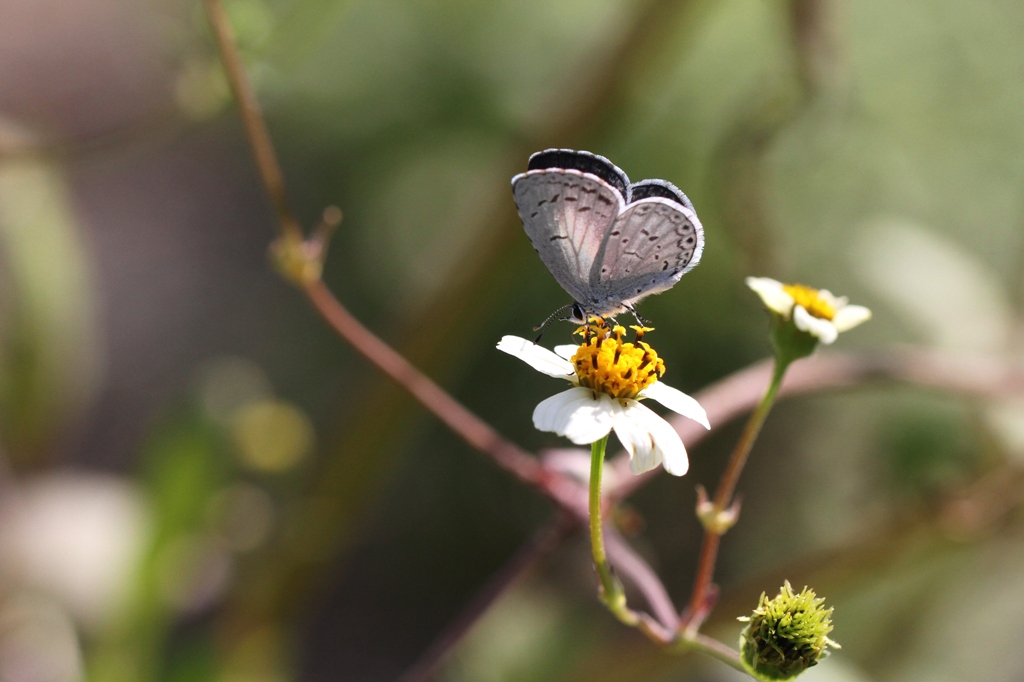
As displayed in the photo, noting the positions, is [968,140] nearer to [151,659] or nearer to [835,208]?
[835,208]

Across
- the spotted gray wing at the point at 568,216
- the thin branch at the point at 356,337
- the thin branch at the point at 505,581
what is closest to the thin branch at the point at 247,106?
the thin branch at the point at 356,337

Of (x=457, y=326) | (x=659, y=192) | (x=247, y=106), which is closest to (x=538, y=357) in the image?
(x=659, y=192)

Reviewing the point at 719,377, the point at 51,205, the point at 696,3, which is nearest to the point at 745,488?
the point at 719,377

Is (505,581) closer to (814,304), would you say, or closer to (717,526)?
(717,526)

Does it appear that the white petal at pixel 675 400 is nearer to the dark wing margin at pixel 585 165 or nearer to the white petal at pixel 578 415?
the white petal at pixel 578 415

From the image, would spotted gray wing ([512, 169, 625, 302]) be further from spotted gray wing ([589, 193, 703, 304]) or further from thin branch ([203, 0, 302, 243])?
thin branch ([203, 0, 302, 243])

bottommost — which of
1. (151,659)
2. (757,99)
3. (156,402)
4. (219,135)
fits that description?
(151,659)

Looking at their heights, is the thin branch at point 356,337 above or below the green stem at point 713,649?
above
